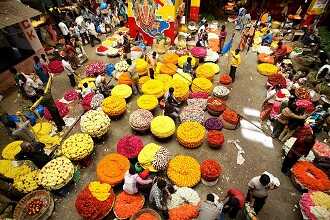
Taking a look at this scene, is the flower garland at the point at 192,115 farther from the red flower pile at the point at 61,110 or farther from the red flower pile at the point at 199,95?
the red flower pile at the point at 61,110

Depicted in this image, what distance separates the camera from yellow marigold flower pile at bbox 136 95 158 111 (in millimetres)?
9797

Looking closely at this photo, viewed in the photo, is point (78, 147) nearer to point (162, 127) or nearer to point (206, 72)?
point (162, 127)

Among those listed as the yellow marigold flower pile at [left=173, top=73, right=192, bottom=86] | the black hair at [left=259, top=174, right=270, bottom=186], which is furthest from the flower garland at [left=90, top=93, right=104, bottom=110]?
the black hair at [left=259, top=174, right=270, bottom=186]

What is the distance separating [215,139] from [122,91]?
467 cm

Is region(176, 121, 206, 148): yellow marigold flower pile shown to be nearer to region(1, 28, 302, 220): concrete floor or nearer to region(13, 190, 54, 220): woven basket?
region(1, 28, 302, 220): concrete floor

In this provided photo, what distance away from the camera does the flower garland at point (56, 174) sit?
7.13 metres

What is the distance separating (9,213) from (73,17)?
13.7 m

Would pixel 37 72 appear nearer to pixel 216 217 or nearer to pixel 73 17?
pixel 73 17

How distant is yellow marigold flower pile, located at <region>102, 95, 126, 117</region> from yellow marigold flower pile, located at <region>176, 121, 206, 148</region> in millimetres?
2598

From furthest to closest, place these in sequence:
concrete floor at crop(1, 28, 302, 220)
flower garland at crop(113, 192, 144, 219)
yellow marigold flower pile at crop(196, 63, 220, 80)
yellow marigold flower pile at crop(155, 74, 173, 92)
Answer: yellow marigold flower pile at crop(196, 63, 220, 80), yellow marigold flower pile at crop(155, 74, 173, 92), concrete floor at crop(1, 28, 302, 220), flower garland at crop(113, 192, 144, 219)

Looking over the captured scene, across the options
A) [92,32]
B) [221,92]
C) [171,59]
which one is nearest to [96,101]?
[171,59]

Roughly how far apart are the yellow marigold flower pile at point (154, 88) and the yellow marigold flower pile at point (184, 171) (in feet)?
11.2

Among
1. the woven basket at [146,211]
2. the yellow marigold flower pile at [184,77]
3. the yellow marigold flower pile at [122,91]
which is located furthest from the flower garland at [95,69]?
the woven basket at [146,211]

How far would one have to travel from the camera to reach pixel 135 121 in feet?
30.0
